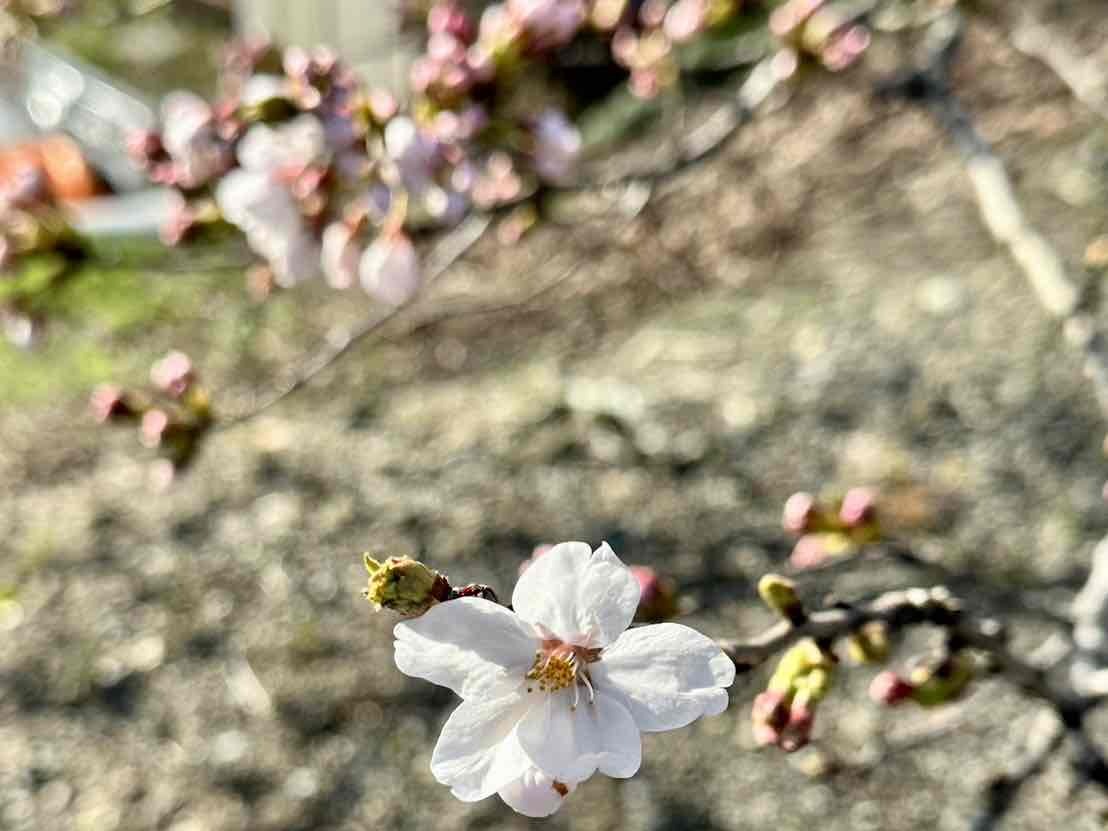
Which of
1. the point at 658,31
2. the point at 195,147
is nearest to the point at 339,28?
the point at 658,31

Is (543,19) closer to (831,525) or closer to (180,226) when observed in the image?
(180,226)

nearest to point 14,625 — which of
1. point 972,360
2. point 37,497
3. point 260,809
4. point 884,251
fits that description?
point 37,497

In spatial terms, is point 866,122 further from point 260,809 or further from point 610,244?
point 260,809

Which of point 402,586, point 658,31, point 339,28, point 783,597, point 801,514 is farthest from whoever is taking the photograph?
point 339,28

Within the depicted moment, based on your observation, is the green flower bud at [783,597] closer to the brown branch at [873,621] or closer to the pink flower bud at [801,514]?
the brown branch at [873,621]

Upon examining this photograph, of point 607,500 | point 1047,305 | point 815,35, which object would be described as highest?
point 815,35

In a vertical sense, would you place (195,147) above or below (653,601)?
above
